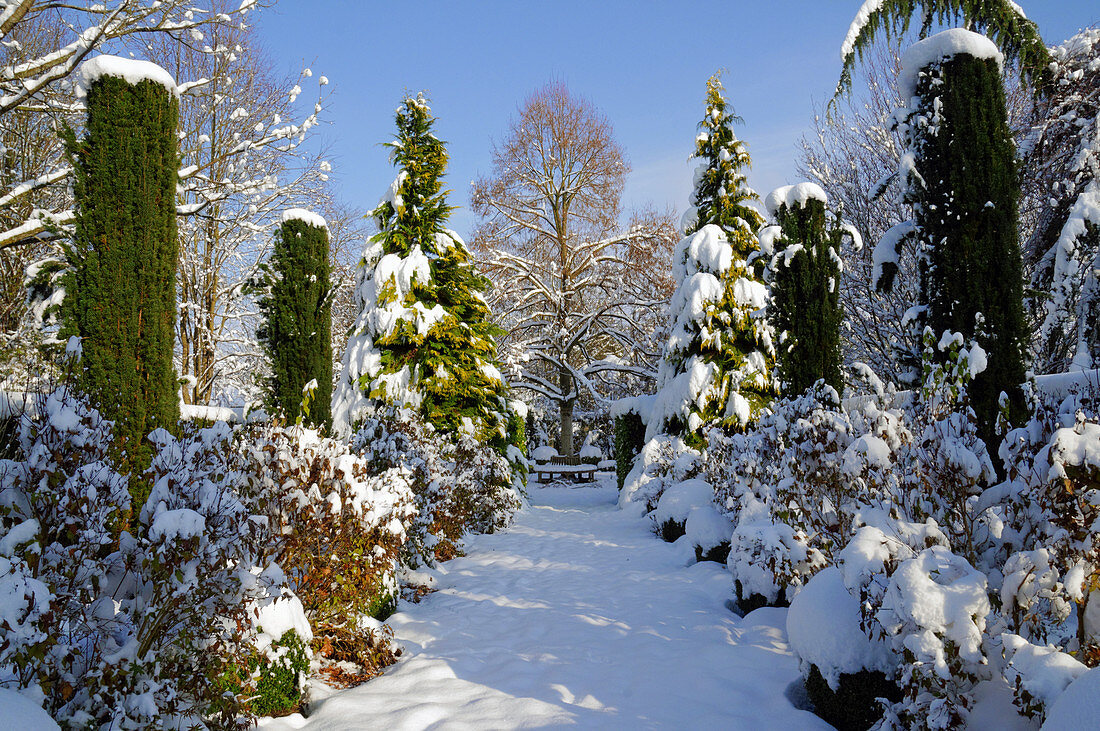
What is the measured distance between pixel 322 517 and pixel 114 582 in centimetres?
133

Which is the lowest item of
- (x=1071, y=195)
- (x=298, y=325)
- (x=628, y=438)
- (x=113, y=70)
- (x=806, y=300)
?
(x=628, y=438)

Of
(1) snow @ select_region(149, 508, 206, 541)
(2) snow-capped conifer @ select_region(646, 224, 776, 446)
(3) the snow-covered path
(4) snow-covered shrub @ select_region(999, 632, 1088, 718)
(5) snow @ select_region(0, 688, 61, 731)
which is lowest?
(3) the snow-covered path

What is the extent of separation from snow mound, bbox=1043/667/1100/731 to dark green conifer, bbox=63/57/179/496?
21.6 feet

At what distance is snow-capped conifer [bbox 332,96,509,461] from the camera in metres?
11.0

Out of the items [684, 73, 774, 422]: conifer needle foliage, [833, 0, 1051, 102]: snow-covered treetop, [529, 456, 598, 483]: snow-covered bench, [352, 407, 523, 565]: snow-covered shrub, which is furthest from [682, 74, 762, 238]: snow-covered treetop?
[529, 456, 598, 483]: snow-covered bench

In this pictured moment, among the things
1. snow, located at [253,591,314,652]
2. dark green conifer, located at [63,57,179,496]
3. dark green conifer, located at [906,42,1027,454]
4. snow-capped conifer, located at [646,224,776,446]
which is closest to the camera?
snow, located at [253,591,314,652]

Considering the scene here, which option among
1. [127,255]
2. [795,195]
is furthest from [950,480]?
[127,255]

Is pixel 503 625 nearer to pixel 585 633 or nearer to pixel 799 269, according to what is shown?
pixel 585 633

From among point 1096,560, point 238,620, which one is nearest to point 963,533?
point 1096,560

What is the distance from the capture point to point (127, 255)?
6254 mm

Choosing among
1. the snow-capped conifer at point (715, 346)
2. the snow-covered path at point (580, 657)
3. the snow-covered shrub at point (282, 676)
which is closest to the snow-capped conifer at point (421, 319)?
the snow-capped conifer at point (715, 346)

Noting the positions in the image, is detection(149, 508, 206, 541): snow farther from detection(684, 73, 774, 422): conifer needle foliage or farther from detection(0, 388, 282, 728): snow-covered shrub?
detection(684, 73, 774, 422): conifer needle foliage

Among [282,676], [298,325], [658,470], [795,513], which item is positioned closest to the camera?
[282,676]

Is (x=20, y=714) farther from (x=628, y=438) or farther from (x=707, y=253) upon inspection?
(x=628, y=438)
